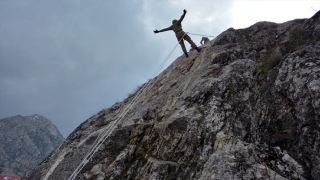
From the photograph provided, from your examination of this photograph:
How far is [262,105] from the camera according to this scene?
33.2ft

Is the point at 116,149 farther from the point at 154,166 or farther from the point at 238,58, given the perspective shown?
the point at 238,58

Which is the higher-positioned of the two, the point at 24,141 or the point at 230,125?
the point at 24,141

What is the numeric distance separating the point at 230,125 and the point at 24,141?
6510 inches

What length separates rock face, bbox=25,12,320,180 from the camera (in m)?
7.62

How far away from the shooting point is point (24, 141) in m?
154

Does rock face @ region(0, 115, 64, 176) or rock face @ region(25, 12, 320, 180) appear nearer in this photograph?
rock face @ region(25, 12, 320, 180)

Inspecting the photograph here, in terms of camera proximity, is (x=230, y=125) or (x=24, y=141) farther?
(x=24, y=141)

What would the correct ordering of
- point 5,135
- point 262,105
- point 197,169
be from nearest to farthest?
point 197,169 → point 262,105 → point 5,135

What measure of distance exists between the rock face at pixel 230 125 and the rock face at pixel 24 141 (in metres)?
124

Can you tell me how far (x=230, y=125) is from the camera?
373 inches

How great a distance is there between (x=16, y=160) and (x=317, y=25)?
153 meters

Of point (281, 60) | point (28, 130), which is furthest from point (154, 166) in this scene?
point (28, 130)

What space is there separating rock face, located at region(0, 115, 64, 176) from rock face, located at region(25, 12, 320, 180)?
124 meters

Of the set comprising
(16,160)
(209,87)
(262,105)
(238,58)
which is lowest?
(262,105)
